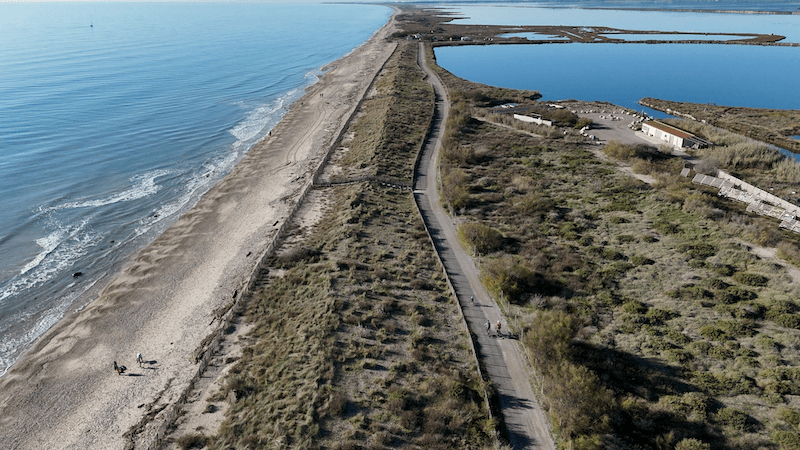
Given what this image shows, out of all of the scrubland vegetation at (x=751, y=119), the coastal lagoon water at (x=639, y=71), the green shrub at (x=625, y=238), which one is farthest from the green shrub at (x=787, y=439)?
the coastal lagoon water at (x=639, y=71)

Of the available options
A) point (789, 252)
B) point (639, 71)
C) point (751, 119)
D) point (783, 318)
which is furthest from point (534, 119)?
point (639, 71)

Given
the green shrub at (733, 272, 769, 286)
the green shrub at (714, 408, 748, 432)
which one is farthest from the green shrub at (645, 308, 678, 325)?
the green shrub at (733, 272, 769, 286)

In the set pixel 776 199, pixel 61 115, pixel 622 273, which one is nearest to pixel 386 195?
pixel 622 273

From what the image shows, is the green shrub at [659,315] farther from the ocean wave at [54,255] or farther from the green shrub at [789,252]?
the ocean wave at [54,255]

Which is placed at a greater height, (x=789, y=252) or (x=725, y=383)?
(x=789, y=252)

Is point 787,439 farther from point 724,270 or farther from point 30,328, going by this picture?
point 30,328

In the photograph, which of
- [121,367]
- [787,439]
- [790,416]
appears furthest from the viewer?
[121,367]

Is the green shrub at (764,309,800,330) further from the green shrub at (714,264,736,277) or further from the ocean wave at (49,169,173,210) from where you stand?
the ocean wave at (49,169,173,210)
